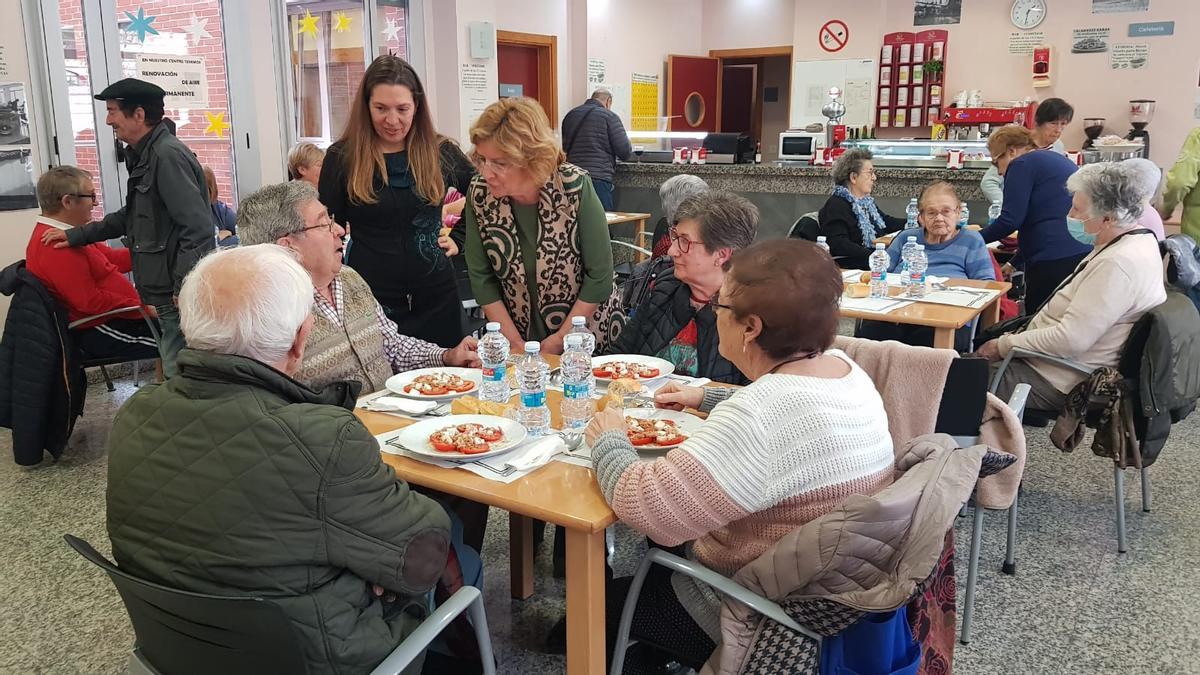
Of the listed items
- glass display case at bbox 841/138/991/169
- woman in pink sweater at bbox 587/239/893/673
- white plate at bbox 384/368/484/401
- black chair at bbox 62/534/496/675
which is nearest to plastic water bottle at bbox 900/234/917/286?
white plate at bbox 384/368/484/401

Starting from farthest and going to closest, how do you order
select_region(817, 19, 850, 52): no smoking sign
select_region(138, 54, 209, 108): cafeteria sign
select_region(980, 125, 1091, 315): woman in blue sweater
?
1. select_region(817, 19, 850, 52): no smoking sign
2. select_region(138, 54, 209, 108): cafeteria sign
3. select_region(980, 125, 1091, 315): woman in blue sweater

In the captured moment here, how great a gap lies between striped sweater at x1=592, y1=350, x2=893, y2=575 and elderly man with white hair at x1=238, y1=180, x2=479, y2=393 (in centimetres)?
107

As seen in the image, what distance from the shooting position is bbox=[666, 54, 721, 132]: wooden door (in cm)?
1132

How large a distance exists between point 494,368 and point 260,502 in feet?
3.13

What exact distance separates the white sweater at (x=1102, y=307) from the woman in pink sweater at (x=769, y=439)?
1.78 meters

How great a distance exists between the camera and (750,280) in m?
1.53

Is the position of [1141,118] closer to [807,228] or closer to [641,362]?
[807,228]


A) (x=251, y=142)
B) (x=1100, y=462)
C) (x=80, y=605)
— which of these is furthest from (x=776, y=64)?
(x=80, y=605)

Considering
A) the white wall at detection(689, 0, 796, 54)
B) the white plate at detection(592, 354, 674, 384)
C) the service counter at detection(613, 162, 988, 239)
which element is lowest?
the white plate at detection(592, 354, 674, 384)

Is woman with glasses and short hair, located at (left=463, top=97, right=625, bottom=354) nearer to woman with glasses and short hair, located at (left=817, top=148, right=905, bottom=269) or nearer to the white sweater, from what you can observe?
the white sweater

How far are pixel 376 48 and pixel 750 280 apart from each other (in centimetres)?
681

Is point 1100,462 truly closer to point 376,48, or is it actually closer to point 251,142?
point 251,142

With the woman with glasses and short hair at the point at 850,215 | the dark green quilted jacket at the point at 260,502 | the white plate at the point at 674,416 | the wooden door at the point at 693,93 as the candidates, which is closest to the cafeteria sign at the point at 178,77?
the woman with glasses and short hair at the point at 850,215

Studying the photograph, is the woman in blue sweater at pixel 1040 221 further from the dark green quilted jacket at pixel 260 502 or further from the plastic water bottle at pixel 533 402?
the dark green quilted jacket at pixel 260 502
